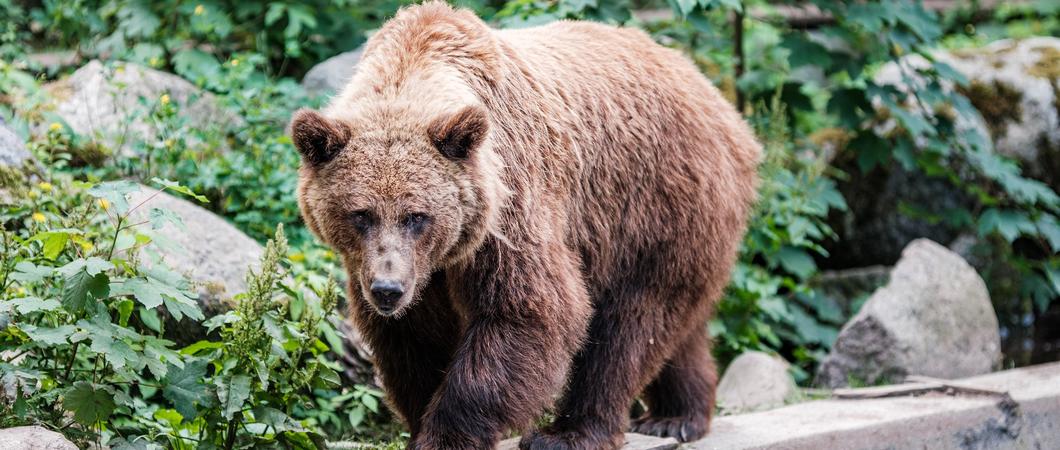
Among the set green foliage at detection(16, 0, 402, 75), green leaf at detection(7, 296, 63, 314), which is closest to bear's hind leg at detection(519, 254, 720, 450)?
green leaf at detection(7, 296, 63, 314)

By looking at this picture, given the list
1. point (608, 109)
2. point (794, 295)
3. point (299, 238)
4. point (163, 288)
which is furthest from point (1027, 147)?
point (163, 288)

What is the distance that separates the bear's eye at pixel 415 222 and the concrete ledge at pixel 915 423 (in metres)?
1.99

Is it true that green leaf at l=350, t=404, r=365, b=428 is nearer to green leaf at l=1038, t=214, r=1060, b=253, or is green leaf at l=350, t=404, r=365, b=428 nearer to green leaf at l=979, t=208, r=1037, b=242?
green leaf at l=979, t=208, r=1037, b=242

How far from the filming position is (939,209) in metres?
9.70

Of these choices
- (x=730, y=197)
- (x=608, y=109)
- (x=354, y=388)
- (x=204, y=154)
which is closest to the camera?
(x=608, y=109)

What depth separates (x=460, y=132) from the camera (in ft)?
14.2

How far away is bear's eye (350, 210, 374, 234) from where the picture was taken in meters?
4.29

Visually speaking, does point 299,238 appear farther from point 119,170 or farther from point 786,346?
point 786,346

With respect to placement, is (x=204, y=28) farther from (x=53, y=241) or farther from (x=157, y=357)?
(x=157, y=357)

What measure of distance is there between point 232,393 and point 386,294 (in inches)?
33.2

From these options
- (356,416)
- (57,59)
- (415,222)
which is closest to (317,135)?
(415,222)

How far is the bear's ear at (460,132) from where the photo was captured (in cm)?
434

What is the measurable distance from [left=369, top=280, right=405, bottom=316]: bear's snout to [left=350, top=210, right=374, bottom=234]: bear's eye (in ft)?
0.79

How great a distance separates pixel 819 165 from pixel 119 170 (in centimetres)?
462
